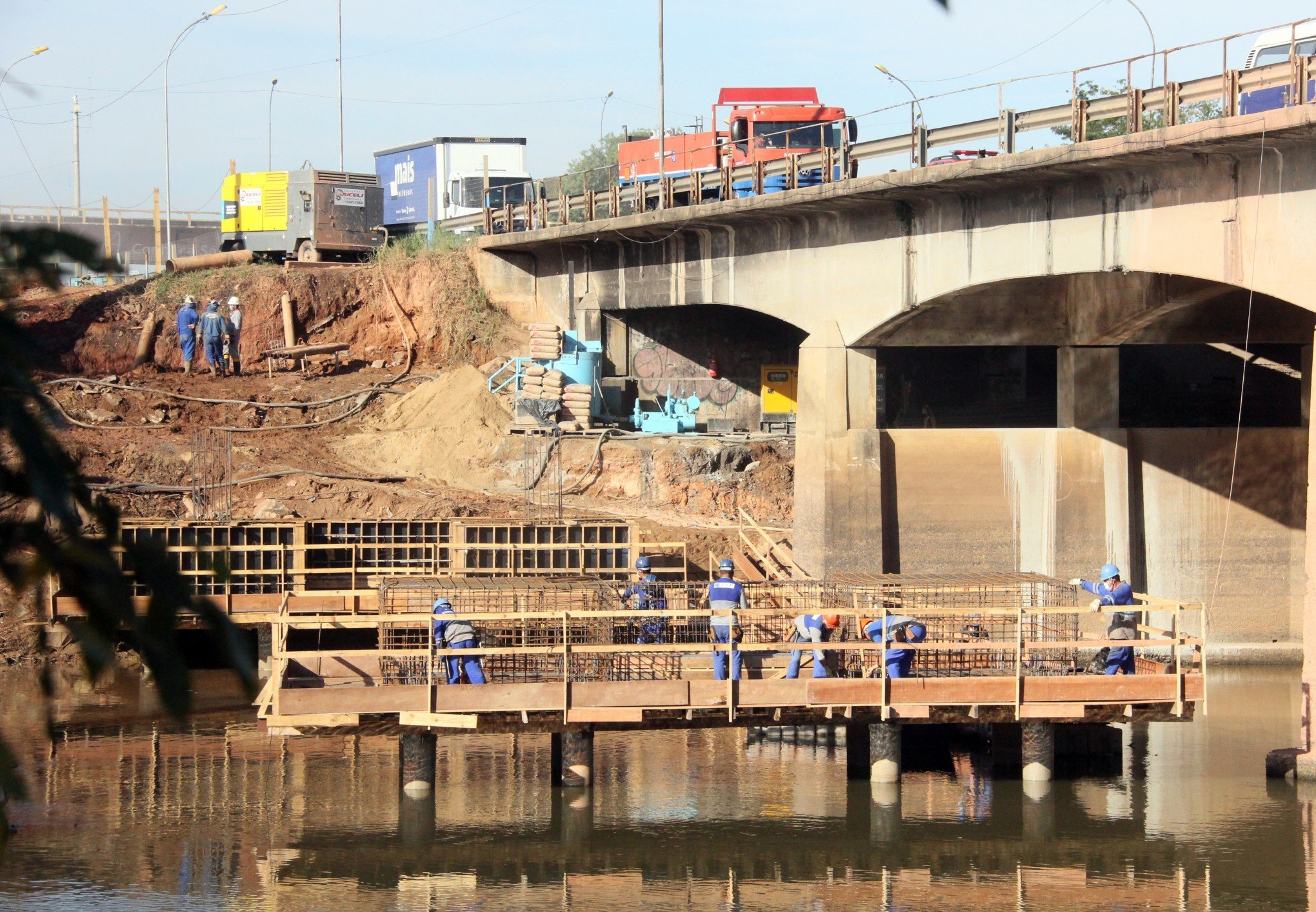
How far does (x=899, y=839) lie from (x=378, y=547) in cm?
1269

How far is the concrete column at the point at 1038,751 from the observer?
19203mm

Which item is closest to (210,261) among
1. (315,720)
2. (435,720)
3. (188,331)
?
(188,331)

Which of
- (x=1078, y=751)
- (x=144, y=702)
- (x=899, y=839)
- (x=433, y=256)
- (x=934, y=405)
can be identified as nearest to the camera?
(x=899, y=839)

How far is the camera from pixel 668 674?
65.8 ft

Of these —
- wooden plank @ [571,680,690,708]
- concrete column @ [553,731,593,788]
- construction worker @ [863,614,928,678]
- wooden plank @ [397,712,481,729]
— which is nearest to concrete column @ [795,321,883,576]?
construction worker @ [863,614,928,678]

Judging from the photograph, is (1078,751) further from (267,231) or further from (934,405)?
(267,231)

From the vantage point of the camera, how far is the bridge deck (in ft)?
56.4

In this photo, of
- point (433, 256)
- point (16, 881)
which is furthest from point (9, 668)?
point (433, 256)

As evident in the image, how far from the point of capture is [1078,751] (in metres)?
21.4

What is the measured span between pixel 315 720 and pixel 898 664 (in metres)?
6.96

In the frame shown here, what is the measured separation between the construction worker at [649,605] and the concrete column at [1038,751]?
193 inches

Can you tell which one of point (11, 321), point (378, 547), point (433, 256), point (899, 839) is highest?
point (433, 256)

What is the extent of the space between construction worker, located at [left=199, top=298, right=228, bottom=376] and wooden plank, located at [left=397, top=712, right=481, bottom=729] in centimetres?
2531

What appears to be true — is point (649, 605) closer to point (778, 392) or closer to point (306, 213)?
point (778, 392)
